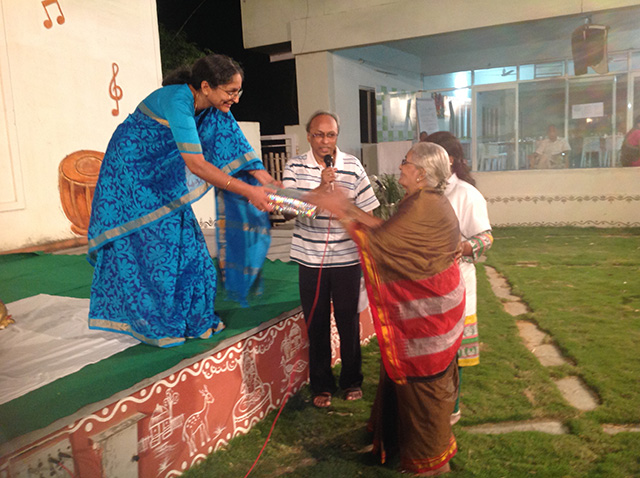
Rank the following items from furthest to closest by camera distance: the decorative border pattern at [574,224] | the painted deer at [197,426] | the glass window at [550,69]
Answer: the glass window at [550,69], the decorative border pattern at [574,224], the painted deer at [197,426]

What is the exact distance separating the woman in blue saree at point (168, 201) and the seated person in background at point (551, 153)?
28.6ft

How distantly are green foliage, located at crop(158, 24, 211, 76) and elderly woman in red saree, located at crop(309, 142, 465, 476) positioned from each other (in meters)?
9.77

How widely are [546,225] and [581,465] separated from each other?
8385 mm

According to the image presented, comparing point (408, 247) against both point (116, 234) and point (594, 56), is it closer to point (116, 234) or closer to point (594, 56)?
point (116, 234)

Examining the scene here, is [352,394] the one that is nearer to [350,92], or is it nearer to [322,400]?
[322,400]

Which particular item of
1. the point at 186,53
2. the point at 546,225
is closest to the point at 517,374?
the point at 546,225

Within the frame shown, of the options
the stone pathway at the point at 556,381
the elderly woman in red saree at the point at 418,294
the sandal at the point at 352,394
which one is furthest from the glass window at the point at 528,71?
the elderly woman in red saree at the point at 418,294

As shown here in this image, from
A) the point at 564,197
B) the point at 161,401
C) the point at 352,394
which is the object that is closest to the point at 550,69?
the point at 564,197

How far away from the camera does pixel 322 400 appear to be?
3094 mm

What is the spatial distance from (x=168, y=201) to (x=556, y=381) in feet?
8.90

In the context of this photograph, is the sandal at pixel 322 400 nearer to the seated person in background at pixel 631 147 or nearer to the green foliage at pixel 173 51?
the seated person in background at pixel 631 147

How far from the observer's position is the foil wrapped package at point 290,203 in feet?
8.29

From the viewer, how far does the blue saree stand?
2635mm

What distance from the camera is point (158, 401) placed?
7.45 ft
